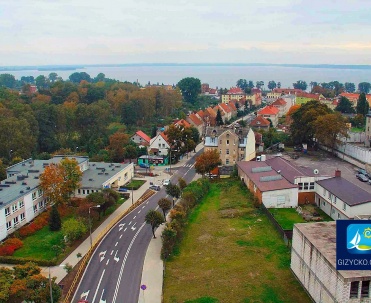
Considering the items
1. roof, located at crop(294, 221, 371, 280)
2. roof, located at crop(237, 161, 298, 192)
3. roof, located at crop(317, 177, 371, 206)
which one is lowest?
roof, located at crop(237, 161, 298, 192)

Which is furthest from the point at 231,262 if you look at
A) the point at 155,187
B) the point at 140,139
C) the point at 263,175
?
the point at 140,139

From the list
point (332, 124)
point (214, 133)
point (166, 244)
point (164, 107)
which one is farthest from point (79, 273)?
point (164, 107)

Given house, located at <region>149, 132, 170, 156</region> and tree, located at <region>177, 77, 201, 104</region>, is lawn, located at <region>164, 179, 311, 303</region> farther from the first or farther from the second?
tree, located at <region>177, 77, 201, 104</region>

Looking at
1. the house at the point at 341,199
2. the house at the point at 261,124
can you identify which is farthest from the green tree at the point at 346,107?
the house at the point at 341,199

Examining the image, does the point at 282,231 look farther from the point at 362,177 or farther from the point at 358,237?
the point at 362,177

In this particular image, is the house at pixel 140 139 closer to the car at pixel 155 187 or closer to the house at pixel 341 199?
the car at pixel 155 187

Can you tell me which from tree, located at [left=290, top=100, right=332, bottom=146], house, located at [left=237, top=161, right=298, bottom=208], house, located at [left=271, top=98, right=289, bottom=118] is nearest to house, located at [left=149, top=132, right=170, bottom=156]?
tree, located at [left=290, top=100, right=332, bottom=146]
